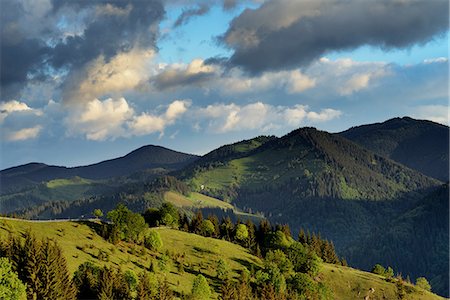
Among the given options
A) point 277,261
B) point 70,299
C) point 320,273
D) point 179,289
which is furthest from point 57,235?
point 320,273

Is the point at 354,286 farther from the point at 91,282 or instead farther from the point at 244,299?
the point at 91,282

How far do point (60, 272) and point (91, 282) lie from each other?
10172 millimetres

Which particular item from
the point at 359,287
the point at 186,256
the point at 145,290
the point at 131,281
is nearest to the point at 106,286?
the point at 145,290

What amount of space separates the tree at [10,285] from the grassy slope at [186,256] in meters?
30.6

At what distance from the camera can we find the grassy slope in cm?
12744

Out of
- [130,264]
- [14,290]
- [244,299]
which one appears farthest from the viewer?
[130,264]

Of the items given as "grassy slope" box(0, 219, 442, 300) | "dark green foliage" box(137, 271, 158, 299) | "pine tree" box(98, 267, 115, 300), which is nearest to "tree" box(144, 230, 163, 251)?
"grassy slope" box(0, 219, 442, 300)

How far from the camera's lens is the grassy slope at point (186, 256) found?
5017 inches

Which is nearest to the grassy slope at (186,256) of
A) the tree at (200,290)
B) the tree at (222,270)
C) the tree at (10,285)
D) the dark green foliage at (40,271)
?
the tree at (222,270)

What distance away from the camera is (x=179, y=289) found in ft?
424

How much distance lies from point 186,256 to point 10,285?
91.6m

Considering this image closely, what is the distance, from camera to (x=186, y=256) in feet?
535

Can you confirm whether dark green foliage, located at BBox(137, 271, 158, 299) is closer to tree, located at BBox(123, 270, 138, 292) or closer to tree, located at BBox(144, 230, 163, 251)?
tree, located at BBox(123, 270, 138, 292)

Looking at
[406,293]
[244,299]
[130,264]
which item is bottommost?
[406,293]
